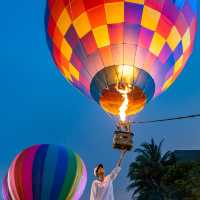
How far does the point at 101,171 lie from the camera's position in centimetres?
1008

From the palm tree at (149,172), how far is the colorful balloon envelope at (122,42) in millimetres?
28132

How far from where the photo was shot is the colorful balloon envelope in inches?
466

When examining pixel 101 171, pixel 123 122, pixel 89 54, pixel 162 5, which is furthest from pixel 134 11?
pixel 101 171

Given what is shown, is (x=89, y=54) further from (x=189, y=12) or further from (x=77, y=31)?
(x=189, y=12)

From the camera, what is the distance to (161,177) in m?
41.8

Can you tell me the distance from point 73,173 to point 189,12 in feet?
27.9

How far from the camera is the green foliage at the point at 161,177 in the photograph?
1249 inches

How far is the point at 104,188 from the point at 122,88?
2.68 metres

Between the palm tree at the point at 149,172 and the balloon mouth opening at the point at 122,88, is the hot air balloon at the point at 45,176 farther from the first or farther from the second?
the palm tree at the point at 149,172

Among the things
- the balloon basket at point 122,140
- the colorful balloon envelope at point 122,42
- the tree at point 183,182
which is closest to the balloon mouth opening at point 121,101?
the colorful balloon envelope at point 122,42

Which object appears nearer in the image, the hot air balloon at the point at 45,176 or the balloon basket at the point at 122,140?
the balloon basket at the point at 122,140

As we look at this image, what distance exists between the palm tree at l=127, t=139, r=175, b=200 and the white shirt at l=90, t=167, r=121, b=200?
2981cm

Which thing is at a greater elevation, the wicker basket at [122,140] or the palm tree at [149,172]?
the palm tree at [149,172]

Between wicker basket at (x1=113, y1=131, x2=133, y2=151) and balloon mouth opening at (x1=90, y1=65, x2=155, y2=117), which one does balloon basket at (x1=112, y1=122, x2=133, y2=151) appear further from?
balloon mouth opening at (x1=90, y1=65, x2=155, y2=117)
